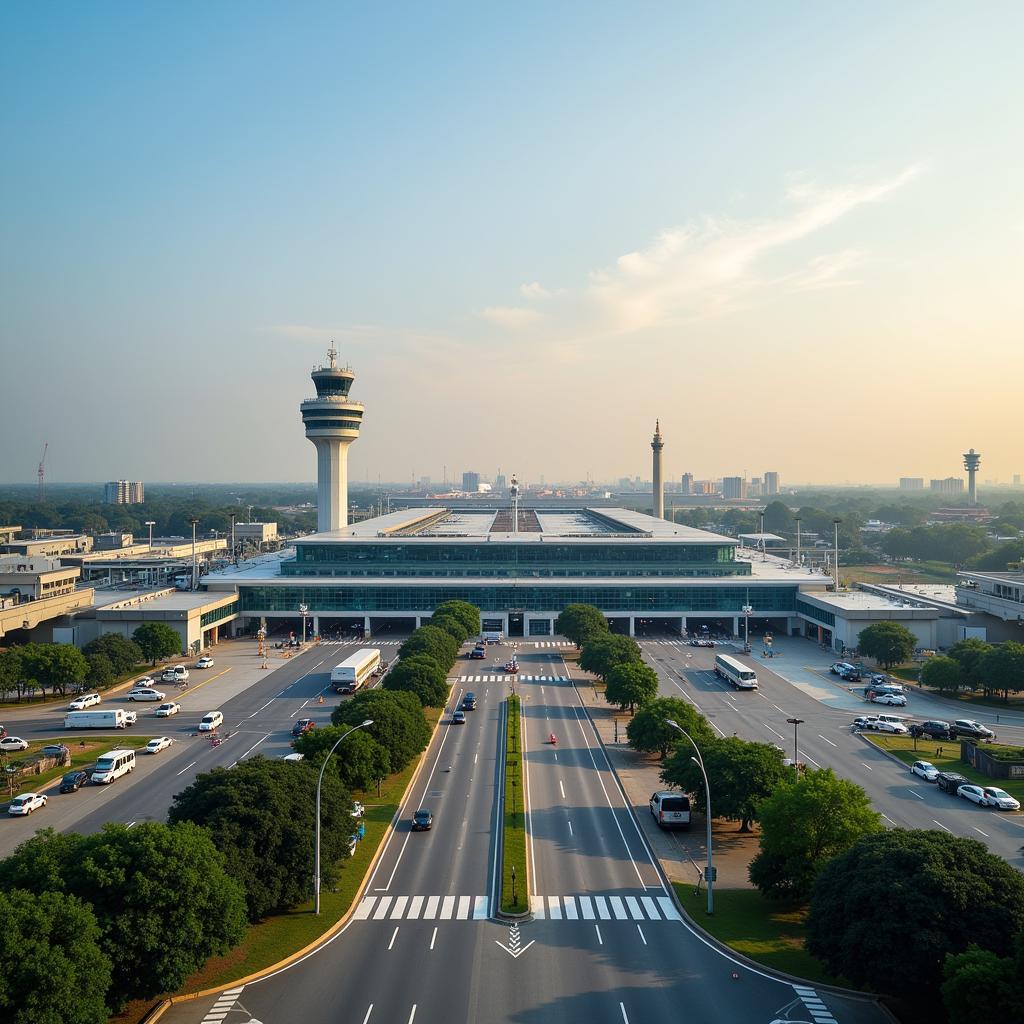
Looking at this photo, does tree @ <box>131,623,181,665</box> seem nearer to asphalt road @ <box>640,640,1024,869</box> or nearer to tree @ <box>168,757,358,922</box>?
asphalt road @ <box>640,640,1024,869</box>

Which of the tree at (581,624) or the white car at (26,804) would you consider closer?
the white car at (26,804)

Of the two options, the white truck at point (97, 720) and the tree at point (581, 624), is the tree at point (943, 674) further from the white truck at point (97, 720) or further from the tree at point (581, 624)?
the white truck at point (97, 720)

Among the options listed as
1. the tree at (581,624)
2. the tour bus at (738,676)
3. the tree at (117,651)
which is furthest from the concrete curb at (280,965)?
the tree at (581,624)

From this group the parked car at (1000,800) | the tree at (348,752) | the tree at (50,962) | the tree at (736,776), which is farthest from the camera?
the parked car at (1000,800)

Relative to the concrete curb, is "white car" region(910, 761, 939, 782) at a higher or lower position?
higher

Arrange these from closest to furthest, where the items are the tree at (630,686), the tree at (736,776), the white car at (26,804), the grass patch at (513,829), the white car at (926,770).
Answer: the grass patch at (513,829)
the tree at (736,776)
the white car at (26,804)
the white car at (926,770)
the tree at (630,686)

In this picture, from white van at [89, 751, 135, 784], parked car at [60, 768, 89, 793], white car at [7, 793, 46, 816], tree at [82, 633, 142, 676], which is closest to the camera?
white car at [7, 793, 46, 816]

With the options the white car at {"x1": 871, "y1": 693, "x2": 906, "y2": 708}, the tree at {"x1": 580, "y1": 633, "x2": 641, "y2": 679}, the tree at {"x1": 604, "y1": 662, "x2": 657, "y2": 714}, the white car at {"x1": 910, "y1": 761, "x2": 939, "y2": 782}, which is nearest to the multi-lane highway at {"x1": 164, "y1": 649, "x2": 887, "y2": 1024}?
the tree at {"x1": 604, "y1": 662, "x2": 657, "y2": 714}
